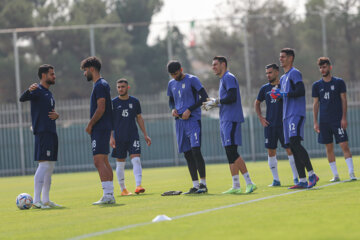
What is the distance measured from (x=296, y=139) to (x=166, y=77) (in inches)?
984

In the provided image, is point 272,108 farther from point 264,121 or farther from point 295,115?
point 295,115

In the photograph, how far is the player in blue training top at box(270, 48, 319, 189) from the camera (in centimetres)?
1125

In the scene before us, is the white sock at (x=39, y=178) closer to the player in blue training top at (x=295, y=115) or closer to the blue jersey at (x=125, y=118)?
the blue jersey at (x=125, y=118)

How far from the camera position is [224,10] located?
4162cm

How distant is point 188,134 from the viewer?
39.8ft

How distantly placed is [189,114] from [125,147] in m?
2.25

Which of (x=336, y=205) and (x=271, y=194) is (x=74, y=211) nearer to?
(x=271, y=194)

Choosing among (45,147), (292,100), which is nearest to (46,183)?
(45,147)

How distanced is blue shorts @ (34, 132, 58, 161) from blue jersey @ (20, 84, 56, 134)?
0.29 ft

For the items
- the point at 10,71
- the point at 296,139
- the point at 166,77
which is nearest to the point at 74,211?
the point at 296,139

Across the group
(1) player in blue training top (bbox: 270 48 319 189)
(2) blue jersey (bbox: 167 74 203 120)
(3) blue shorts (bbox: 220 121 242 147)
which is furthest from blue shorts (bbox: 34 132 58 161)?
(1) player in blue training top (bbox: 270 48 319 189)

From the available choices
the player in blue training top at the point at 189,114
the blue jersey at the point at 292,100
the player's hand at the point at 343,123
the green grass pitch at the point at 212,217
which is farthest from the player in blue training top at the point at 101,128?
the player's hand at the point at 343,123

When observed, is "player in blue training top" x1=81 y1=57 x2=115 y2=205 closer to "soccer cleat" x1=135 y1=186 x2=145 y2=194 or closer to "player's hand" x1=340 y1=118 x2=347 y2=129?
"soccer cleat" x1=135 y1=186 x2=145 y2=194

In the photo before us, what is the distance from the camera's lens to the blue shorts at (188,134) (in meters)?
12.0
